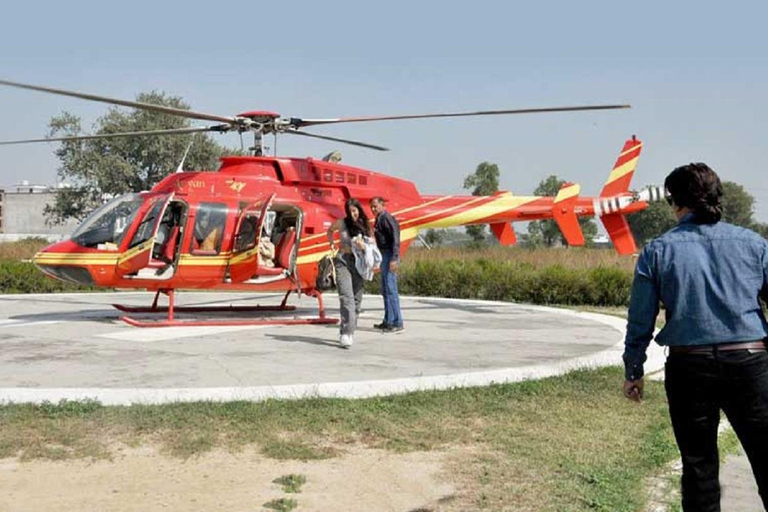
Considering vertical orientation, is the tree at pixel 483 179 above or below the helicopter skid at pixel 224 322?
above

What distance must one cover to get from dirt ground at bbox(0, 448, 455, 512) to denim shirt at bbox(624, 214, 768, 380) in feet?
5.00

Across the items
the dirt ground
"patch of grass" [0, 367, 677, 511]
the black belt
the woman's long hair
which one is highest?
the woman's long hair

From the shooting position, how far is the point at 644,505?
159 inches

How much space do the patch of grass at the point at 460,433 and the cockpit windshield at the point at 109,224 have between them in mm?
5179

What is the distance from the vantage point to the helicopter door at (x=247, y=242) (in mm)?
10883

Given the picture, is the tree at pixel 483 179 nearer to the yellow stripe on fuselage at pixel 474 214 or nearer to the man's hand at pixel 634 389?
the yellow stripe on fuselage at pixel 474 214

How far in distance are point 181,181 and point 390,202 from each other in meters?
3.44

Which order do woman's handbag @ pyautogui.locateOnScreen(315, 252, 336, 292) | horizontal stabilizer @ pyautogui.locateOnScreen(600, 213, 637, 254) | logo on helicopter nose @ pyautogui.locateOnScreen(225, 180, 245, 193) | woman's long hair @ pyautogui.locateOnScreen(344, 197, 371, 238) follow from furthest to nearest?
horizontal stabilizer @ pyautogui.locateOnScreen(600, 213, 637, 254) < woman's handbag @ pyautogui.locateOnScreen(315, 252, 336, 292) < logo on helicopter nose @ pyautogui.locateOnScreen(225, 180, 245, 193) < woman's long hair @ pyautogui.locateOnScreen(344, 197, 371, 238)

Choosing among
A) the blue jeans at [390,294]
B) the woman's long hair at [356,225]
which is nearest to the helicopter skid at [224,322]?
the blue jeans at [390,294]

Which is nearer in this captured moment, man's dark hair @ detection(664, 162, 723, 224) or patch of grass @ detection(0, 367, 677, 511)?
man's dark hair @ detection(664, 162, 723, 224)

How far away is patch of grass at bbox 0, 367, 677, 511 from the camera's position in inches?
169

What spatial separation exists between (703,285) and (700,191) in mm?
422

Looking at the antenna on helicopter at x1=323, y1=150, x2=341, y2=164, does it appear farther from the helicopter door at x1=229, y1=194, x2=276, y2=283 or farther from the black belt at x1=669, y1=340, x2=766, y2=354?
the black belt at x1=669, y1=340, x2=766, y2=354

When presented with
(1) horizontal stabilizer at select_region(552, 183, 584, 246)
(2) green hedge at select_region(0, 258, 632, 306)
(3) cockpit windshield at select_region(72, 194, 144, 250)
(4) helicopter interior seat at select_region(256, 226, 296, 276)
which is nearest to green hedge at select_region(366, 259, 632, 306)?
(2) green hedge at select_region(0, 258, 632, 306)
